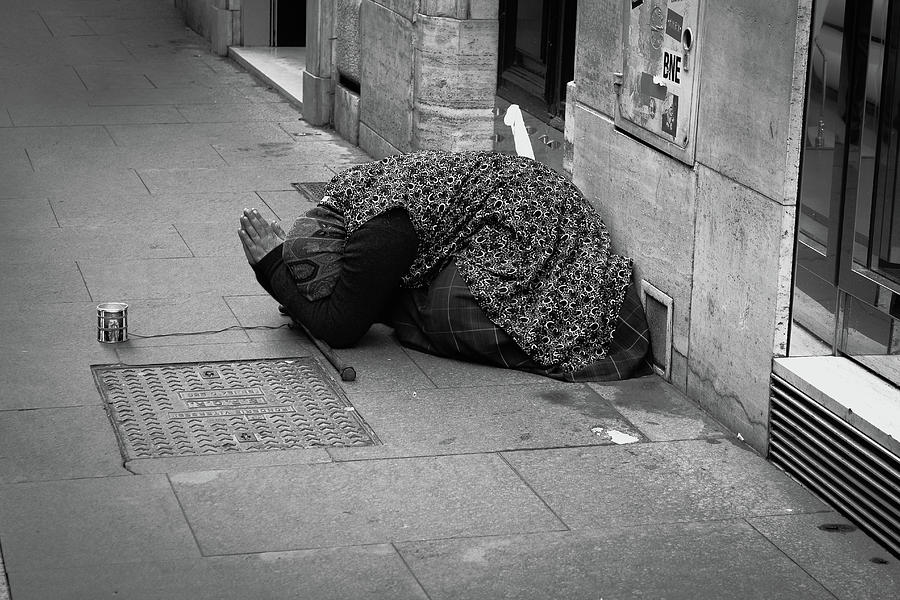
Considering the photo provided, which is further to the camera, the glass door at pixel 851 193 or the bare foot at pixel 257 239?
the bare foot at pixel 257 239

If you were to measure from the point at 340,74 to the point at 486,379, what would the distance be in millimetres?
5437

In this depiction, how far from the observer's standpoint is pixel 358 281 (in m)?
5.75

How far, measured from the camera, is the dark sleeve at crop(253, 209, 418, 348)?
5711 millimetres

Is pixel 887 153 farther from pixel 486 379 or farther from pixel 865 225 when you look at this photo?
pixel 486 379

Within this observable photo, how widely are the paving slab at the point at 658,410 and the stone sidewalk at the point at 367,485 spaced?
0.01m

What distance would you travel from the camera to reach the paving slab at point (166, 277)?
22.0ft

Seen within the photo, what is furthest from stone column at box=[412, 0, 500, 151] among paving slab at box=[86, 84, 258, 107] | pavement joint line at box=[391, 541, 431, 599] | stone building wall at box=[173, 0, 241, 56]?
stone building wall at box=[173, 0, 241, 56]

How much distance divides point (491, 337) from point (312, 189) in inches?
131

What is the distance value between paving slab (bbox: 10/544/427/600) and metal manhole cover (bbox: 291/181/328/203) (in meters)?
4.61

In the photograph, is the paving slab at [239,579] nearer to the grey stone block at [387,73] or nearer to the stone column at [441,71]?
the stone column at [441,71]

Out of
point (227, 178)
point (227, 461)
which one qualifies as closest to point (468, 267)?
point (227, 461)

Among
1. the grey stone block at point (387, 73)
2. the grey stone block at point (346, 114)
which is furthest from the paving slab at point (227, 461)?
the grey stone block at point (346, 114)

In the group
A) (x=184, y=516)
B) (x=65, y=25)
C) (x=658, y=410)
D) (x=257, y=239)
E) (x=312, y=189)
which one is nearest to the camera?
(x=184, y=516)

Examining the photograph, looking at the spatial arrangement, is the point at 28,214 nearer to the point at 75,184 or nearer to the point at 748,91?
the point at 75,184
